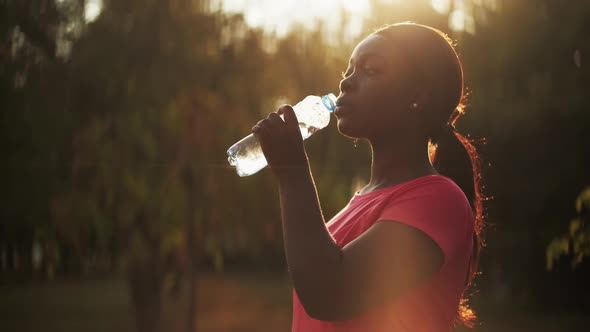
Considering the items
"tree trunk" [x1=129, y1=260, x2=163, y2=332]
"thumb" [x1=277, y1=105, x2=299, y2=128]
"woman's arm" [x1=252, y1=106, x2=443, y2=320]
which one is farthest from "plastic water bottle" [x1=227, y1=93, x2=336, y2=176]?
"tree trunk" [x1=129, y1=260, x2=163, y2=332]

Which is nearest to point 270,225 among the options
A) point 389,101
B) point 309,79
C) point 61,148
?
point 309,79

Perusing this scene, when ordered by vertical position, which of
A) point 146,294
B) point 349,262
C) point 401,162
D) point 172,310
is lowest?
point 172,310

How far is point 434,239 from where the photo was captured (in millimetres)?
1369

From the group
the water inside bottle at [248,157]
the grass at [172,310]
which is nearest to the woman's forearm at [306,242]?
the water inside bottle at [248,157]

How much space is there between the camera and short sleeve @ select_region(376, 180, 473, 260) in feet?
4.52

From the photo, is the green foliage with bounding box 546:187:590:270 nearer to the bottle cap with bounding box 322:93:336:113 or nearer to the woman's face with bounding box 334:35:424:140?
the bottle cap with bounding box 322:93:336:113

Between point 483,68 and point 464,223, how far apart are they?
9.12 m

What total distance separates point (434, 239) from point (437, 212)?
2.2 inches

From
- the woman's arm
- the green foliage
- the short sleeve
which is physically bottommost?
the green foliage

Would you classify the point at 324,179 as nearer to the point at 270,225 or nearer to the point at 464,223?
the point at 270,225

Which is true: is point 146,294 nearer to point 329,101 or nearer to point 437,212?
point 329,101

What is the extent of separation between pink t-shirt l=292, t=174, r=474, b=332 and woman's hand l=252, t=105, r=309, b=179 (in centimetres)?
19

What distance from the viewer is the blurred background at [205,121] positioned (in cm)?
927

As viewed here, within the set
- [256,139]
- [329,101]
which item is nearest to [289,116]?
[329,101]
